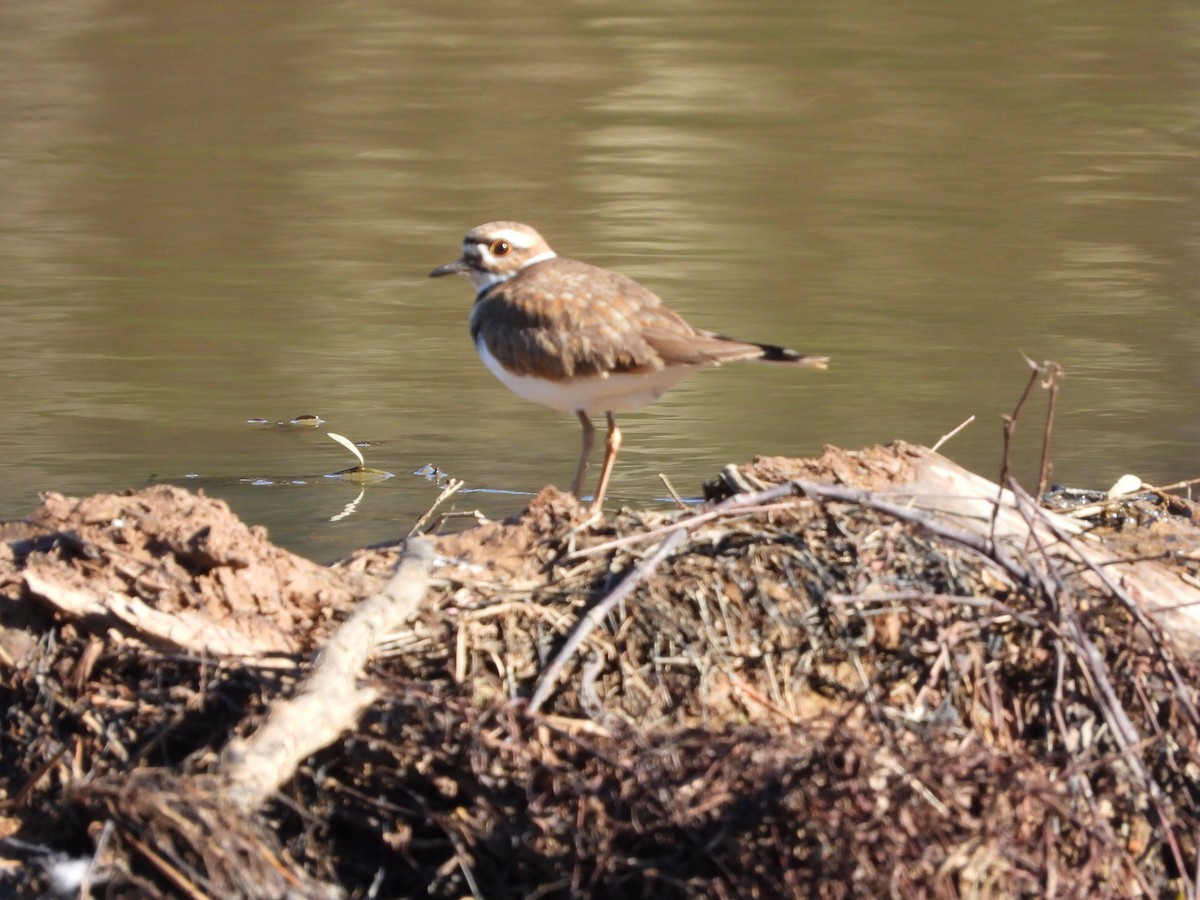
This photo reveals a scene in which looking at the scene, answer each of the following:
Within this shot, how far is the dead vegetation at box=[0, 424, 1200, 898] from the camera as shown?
3.96 metres

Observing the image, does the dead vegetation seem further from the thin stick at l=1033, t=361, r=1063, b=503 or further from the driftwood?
the thin stick at l=1033, t=361, r=1063, b=503

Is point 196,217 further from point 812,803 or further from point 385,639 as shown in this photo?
point 812,803

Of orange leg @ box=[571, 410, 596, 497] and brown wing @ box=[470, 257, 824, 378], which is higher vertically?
brown wing @ box=[470, 257, 824, 378]

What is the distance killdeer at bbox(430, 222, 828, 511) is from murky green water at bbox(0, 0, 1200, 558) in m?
1.61

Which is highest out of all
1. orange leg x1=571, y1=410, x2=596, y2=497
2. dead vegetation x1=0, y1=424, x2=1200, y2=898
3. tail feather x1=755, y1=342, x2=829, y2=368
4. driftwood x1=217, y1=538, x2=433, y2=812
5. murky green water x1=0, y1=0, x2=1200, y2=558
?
tail feather x1=755, y1=342, x2=829, y2=368

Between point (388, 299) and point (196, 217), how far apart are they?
2.96 metres

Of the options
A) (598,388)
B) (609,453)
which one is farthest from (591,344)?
(609,453)

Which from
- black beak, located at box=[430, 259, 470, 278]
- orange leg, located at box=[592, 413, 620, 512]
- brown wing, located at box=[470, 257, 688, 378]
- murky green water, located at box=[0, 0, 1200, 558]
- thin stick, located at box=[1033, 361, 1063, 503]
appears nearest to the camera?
thin stick, located at box=[1033, 361, 1063, 503]

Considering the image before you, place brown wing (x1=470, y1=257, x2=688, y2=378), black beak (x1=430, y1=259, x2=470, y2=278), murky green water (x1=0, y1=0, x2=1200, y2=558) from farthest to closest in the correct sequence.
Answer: murky green water (x1=0, y1=0, x2=1200, y2=558) < black beak (x1=430, y1=259, x2=470, y2=278) < brown wing (x1=470, y1=257, x2=688, y2=378)

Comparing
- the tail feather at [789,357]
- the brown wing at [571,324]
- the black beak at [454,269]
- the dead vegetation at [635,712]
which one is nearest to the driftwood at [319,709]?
the dead vegetation at [635,712]

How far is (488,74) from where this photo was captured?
63.7ft

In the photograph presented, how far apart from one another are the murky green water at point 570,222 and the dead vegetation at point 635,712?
2.82 m

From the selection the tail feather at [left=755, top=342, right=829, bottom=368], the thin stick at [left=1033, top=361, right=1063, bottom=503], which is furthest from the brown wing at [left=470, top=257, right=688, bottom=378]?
the thin stick at [left=1033, top=361, right=1063, bottom=503]

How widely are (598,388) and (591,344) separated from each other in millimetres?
189
